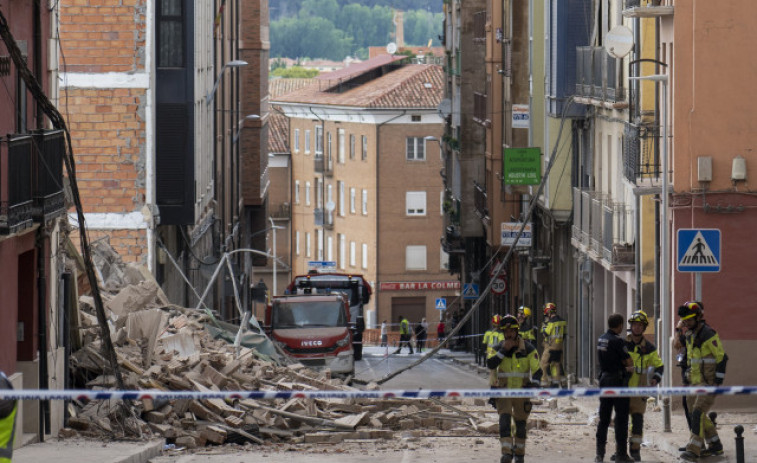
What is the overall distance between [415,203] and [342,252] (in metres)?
7.04

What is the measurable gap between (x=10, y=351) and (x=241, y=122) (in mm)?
52350

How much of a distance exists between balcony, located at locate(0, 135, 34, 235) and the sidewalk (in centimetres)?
237

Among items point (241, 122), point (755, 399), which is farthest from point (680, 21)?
point (241, 122)

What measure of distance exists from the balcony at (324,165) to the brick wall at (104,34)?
70724mm

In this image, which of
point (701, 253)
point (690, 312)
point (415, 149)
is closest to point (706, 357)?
point (690, 312)

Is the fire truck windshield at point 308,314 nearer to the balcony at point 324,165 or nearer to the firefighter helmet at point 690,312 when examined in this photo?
the firefighter helmet at point 690,312

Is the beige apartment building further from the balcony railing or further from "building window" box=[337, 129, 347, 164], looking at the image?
the balcony railing

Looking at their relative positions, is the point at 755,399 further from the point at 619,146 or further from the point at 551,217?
the point at 551,217

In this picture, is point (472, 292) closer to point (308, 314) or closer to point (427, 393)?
point (308, 314)

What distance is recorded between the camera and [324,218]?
10612 cm

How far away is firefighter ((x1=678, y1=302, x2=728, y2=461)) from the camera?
58.3 ft

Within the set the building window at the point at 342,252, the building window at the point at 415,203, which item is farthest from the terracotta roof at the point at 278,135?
the building window at the point at 415,203

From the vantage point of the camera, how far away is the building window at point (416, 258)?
98562 mm

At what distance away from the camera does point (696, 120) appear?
2514 cm
